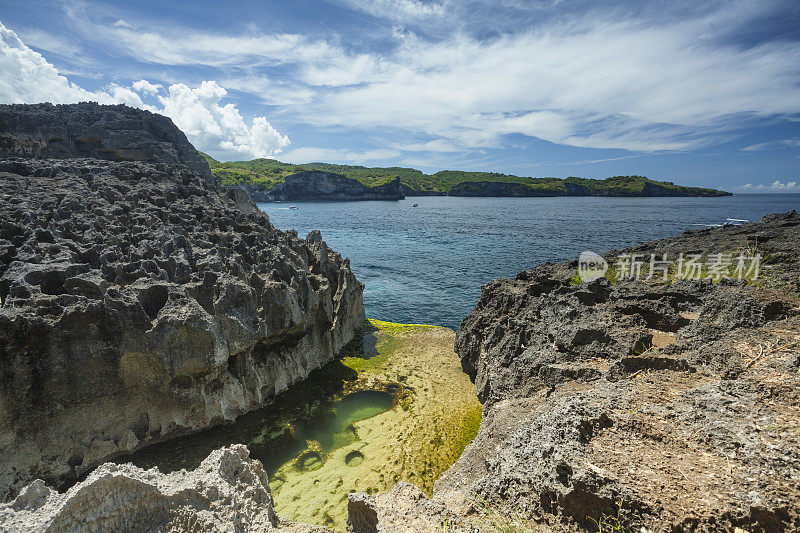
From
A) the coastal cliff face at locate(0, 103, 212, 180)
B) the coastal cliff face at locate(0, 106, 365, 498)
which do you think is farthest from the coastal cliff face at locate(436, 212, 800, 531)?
the coastal cliff face at locate(0, 103, 212, 180)

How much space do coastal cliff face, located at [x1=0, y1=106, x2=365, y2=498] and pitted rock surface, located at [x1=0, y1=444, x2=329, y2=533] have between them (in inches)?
317

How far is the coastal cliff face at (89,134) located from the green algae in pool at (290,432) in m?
25.0

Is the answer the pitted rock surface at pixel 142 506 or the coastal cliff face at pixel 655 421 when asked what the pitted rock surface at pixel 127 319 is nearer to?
the pitted rock surface at pixel 142 506

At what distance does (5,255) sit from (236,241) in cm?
909

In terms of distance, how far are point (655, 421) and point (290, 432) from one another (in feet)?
45.6

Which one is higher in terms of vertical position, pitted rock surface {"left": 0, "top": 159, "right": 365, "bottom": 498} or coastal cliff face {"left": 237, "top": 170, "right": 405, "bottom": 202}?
coastal cliff face {"left": 237, "top": 170, "right": 405, "bottom": 202}

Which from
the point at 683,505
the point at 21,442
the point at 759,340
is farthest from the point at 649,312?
the point at 21,442

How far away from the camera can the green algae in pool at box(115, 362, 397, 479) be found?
14062mm

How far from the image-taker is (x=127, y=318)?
44.5ft

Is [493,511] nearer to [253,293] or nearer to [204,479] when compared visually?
[204,479]

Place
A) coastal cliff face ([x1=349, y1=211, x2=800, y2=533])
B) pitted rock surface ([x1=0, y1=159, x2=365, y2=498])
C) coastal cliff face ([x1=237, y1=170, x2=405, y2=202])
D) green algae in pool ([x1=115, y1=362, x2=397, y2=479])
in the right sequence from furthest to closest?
coastal cliff face ([x1=237, y1=170, x2=405, y2=202]), green algae in pool ([x1=115, y1=362, x2=397, y2=479]), pitted rock surface ([x1=0, y1=159, x2=365, y2=498]), coastal cliff face ([x1=349, y1=211, x2=800, y2=533])

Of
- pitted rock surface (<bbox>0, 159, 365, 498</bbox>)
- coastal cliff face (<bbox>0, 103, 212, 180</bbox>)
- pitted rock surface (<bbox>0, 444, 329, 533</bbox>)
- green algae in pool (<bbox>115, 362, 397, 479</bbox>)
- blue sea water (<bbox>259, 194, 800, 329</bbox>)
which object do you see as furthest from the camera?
blue sea water (<bbox>259, 194, 800, 329</bbox>)

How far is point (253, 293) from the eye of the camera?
17875 mm

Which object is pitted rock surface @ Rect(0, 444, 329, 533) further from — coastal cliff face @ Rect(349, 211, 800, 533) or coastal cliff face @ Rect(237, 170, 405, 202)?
coastal cliff face @ Rect(237, 170, 405, 202)
